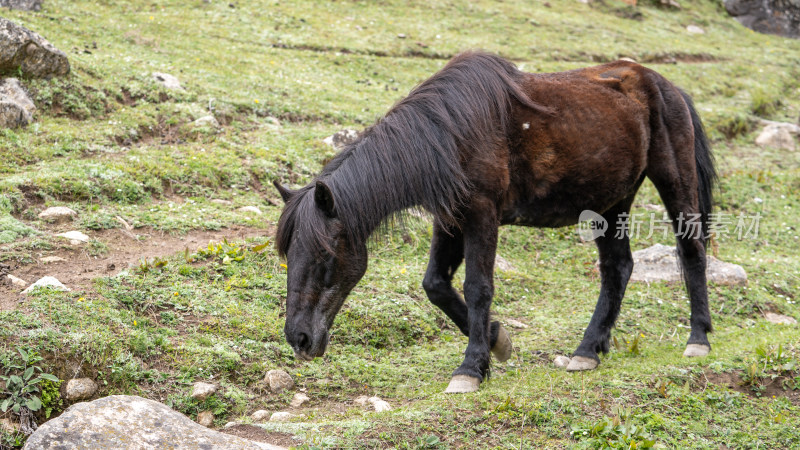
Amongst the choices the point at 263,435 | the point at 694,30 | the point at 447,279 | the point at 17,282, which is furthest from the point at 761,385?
the point at 694,30

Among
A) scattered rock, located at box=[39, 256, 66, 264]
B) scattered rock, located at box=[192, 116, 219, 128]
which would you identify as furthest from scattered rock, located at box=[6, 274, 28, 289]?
scattered rock, located at box=[192, 116, 219, 128]

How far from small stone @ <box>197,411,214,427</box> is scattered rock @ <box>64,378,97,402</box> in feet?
2.59

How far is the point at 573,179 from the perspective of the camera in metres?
6.11

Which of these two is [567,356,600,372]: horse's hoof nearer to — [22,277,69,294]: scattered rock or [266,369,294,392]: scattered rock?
[266,369,294,392]: scattered rock

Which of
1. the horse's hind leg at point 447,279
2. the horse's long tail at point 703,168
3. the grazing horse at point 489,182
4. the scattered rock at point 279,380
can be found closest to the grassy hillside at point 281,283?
the scattered rock at point 279,380

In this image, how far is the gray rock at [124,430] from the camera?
3.83m

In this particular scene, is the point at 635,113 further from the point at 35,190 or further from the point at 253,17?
the point at 253,17

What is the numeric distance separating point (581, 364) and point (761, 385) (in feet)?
4.89

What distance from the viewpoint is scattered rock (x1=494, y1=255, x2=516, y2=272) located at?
29.0 feet

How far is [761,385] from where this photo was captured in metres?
5.46

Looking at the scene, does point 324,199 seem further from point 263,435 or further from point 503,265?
point 503,265

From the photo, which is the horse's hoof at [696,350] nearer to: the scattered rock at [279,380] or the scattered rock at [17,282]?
the scattered rock at [279,380]

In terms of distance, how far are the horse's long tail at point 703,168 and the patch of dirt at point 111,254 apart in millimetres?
4924

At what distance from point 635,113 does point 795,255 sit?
587 centimetres
